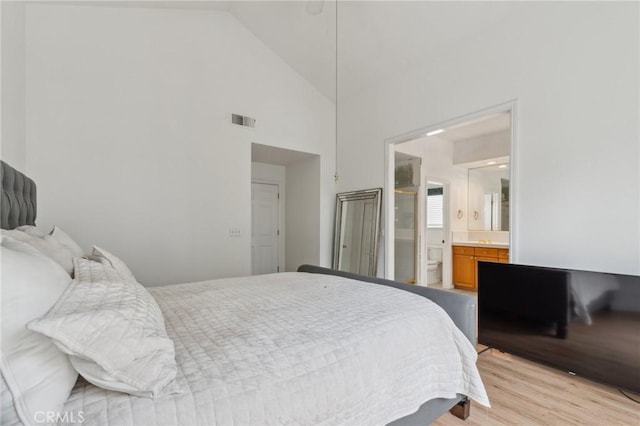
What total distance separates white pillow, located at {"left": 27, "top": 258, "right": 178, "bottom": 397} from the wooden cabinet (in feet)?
17.0

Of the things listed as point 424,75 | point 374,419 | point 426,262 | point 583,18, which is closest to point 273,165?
point 424,75

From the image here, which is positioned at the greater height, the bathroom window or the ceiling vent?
the ceiling vent

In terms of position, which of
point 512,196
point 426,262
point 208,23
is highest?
point 208,23

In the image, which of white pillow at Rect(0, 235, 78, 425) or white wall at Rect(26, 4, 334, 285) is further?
white wall at Rect(26, 4, 334, 285)

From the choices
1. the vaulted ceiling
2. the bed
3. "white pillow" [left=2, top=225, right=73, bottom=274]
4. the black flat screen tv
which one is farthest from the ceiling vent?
the black flat screen tv

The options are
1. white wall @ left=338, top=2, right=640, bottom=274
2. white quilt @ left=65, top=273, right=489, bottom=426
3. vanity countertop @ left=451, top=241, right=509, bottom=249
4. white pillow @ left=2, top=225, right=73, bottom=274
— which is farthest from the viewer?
vanity countertop @ left=451, top=241, right=509, bottom=249

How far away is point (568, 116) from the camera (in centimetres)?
238

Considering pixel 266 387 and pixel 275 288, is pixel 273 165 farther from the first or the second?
pixel 266 387

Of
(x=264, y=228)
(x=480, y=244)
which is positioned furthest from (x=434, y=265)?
(x=264, y=228)

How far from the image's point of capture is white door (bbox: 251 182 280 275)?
5164 mm

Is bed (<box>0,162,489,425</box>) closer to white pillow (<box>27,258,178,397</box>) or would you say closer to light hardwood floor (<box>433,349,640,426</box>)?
white pillow (<box>27,258,178,397</box>)

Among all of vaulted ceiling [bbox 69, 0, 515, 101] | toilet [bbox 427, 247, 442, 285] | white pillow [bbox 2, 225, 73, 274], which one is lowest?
toilet [bbox 427, 247, 442, 285]

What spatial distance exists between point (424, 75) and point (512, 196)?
176 centimetres

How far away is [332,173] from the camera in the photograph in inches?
187
